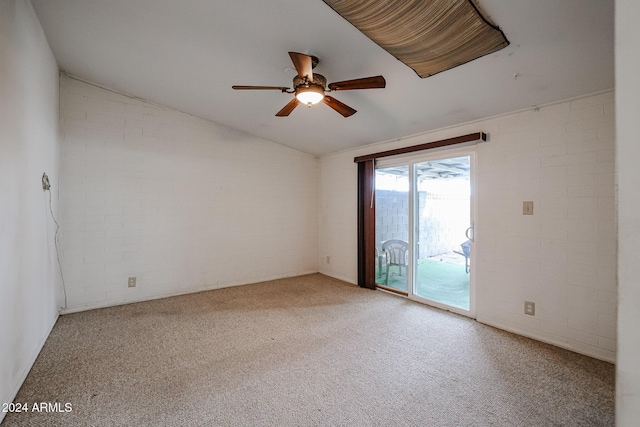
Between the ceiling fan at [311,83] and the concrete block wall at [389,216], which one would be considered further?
the concrete block wall at [389,216]

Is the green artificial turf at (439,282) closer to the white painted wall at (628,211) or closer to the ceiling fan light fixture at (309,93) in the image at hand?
Answer: the white painted wall at (628,211)

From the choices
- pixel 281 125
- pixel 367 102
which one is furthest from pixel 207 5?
pixel 281 125

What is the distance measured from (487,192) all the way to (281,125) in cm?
280

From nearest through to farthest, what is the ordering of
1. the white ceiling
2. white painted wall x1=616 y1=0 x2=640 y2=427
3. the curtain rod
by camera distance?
white painted wall x1=616 y1=0 x2=640 y2=427 → the white ceiling → the curtain rod

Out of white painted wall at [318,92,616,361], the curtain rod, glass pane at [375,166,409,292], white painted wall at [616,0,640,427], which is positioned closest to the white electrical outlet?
white painted wall at [318,92,616,361]

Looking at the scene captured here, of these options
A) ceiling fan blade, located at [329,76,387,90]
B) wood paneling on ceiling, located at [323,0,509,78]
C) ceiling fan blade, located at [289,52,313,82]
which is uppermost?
wood paneling on ceiling, located at [323,0,509,78]

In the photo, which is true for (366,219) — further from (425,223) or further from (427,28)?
(427,28)

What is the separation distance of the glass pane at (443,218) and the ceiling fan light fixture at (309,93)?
201 centimetres

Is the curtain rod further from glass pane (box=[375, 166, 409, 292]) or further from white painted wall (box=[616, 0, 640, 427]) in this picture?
white painted wall (box=[616, 0, 640, 427])

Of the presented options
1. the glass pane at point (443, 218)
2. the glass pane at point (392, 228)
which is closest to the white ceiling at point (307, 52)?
the glass pane at point (443, 218)

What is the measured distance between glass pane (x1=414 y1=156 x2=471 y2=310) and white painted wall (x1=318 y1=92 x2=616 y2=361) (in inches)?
14.0

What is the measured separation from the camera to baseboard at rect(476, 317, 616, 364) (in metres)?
2.17

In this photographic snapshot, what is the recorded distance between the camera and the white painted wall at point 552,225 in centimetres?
220

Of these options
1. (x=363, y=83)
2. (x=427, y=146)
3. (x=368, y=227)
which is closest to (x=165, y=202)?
(x=368, y=227)
